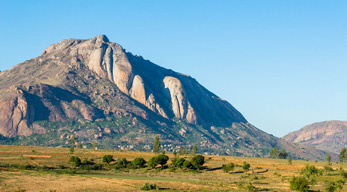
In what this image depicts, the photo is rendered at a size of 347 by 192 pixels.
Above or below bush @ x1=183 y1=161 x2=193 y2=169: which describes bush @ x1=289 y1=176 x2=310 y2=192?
below

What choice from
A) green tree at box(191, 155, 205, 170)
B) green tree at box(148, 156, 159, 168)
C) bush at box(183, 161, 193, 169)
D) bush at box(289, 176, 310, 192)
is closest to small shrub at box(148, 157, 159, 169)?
green tree at box(148, 156, 159, 168)

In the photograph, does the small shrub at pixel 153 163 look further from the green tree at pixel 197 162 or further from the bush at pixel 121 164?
the green tree at pixel 197 162

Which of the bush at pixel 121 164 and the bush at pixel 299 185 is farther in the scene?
the bush at pixel 121 164

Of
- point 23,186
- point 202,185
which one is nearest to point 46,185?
point 23,186

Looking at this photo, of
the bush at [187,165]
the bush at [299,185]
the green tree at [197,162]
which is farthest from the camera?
the green tree at [197,162]

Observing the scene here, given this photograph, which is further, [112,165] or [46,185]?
[112,165]

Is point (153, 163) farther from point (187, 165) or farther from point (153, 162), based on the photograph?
point (187, 165)

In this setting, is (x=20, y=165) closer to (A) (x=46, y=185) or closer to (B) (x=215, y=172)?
→ (A) (x=46, y=185)

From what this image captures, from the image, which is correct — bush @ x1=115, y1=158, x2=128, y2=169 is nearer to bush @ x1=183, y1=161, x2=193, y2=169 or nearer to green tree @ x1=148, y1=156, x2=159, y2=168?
green tree @ x1=148, y1=156, x2=159, y2=168

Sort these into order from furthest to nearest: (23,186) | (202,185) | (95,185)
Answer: (202,185), (95,185), (23,186)

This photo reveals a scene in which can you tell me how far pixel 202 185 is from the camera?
105 m

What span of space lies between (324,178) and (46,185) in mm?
92106

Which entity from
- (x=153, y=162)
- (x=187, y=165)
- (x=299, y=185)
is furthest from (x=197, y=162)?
(x=299, y=185)

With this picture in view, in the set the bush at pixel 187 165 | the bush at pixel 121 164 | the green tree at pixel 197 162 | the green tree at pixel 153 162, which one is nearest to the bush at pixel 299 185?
the bush at pixel 187 165
